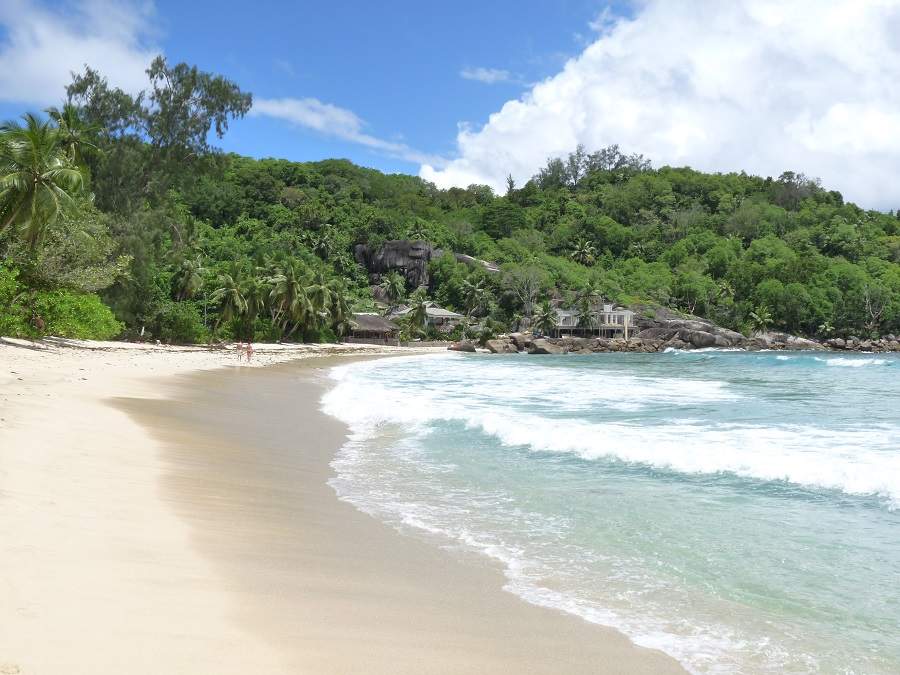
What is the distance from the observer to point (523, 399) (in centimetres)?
1803

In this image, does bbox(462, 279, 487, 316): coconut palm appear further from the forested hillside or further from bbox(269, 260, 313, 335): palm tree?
bbox(269, 260, 313, 335): palm tree

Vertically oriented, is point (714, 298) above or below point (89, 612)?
above

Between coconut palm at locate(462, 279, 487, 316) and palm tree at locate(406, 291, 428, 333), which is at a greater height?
coconut palm at locate(462, 279, 487, 316)

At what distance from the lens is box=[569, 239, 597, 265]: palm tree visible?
114m

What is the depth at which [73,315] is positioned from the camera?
29203 mm

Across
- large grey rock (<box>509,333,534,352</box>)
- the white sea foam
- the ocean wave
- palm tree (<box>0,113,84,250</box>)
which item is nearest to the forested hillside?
palm tree (<box>0,113,84,250</box>)

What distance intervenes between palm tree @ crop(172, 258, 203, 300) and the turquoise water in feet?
122

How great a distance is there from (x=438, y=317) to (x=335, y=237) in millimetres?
24376

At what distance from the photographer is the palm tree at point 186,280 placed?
47.1m

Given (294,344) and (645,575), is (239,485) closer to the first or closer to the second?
(645,575)

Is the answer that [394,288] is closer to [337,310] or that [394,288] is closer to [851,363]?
[337,310]

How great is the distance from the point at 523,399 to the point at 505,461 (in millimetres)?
8702

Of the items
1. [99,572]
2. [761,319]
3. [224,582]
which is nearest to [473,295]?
[761,319]

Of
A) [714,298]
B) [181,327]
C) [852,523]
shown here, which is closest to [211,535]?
[852,523]
